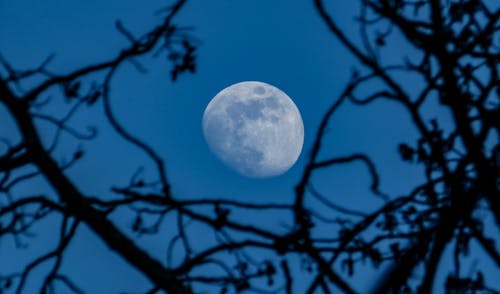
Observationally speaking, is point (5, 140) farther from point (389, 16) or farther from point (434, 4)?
point (434, 4)

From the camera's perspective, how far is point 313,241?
4.59 m

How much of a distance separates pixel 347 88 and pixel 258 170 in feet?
13.0

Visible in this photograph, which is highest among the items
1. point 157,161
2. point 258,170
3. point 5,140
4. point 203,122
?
point 203,122

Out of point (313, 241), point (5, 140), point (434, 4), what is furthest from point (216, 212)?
point (434, 4)

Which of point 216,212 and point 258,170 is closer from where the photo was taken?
point 216,212

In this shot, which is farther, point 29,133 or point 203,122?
point 203,122

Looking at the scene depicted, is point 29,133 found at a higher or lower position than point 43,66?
lower

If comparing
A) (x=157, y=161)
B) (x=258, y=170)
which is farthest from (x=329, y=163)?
(x=258, y=170)

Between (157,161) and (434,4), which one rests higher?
(434,4)

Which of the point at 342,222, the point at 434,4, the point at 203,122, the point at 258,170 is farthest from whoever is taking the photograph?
the point at 203,122

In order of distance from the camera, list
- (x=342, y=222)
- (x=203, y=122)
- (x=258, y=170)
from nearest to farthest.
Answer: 1. (x=342, y=222)
2. (x=258, y=170)
3. (x=203, y=122)

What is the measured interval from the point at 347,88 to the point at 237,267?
6.26ft

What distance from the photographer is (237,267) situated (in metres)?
4.97

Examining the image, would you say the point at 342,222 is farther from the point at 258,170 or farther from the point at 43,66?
the point at 258,170
